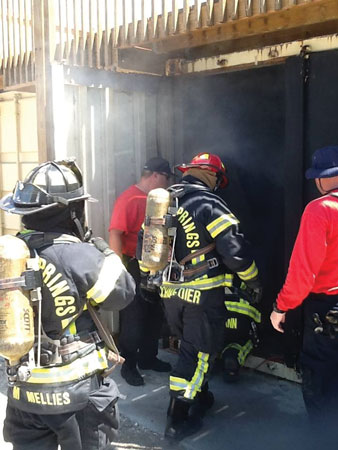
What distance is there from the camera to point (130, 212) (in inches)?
171

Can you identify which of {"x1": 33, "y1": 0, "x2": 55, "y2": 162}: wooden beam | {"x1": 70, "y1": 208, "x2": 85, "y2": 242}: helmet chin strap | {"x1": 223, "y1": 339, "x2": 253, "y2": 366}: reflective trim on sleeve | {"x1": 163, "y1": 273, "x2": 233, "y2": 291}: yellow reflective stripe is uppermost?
{"x1": 33, "y1": 0, "x2": 55, "y2": 162}: wooden beam

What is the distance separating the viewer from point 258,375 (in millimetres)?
4410

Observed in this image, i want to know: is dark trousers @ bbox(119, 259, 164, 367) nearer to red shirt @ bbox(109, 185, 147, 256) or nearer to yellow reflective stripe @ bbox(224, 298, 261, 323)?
red shirt @ bbox(109, 185, 147, 256)

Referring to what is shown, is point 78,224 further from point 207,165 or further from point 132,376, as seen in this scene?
point 132,376

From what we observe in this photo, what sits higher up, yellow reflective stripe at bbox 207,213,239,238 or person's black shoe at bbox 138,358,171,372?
yellow reflective stripe at bbox 207,213,239,238

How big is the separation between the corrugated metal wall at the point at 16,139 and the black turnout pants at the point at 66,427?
3.93 meters

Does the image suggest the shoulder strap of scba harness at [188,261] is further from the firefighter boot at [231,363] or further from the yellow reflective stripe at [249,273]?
the firefighter boot at [231,363]

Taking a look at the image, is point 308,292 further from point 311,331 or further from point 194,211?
point 194,211

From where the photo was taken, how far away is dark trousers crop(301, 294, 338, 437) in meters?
3.04

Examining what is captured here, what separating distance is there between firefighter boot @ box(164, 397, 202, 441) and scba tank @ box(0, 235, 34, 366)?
1.50 m

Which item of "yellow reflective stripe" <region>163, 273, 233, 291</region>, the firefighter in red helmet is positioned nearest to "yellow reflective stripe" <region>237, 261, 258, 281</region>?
the firefighter in red helmet

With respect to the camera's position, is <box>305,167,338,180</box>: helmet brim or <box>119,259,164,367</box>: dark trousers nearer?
<box>305,167,338,180</box>: helmet brim

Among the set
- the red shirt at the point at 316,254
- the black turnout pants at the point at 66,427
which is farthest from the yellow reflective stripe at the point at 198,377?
the black turnout pants at the point at 66,427

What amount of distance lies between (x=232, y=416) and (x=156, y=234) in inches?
57.5
